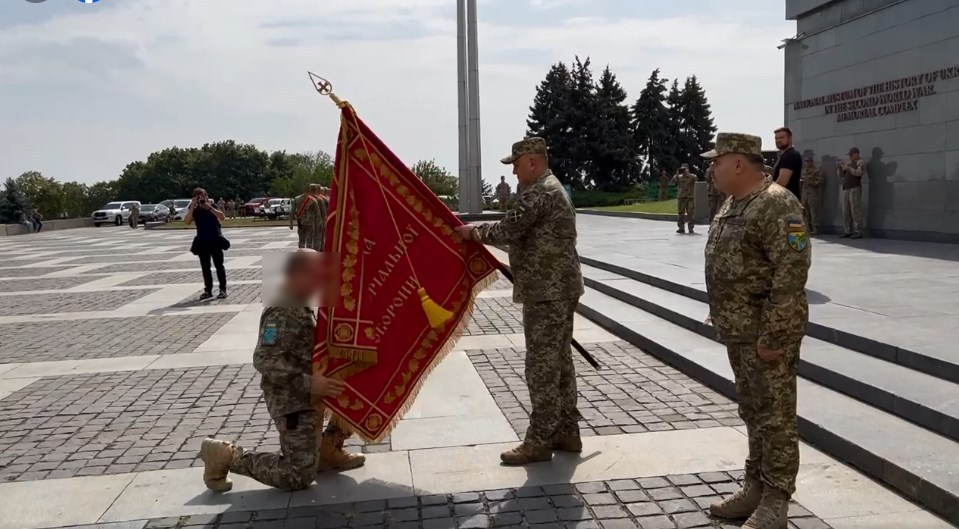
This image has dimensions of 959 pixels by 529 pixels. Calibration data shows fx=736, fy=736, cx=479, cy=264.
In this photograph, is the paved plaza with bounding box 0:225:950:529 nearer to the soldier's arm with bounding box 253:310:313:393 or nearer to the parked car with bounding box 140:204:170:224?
the soldier's arm with bounding box 253:310:313:393

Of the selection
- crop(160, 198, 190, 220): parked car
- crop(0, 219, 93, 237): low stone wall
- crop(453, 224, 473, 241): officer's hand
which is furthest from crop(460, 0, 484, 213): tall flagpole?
crop(160, 198, 190, 220): parked car

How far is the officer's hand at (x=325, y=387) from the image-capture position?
407 centimetres

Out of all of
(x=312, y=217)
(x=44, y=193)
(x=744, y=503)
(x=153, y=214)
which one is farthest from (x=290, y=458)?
(x=44, y=193)

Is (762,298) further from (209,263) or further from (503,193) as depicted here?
(503,193)

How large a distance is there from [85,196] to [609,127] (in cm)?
6963

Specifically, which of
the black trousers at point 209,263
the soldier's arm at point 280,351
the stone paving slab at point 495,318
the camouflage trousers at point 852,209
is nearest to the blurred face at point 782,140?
the stone paving slab at point 495,318

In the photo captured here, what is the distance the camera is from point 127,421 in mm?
5668

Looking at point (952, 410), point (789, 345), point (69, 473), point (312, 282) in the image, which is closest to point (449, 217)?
point (312, 282)

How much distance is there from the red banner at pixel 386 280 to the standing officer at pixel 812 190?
1355cm

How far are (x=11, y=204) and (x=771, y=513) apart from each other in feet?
188

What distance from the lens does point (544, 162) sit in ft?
14.9

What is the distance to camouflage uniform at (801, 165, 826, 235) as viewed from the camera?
16062 millimetres

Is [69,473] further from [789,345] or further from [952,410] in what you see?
[952,410]

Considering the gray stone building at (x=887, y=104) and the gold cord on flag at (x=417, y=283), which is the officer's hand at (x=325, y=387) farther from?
the gray stone building at (x=887, y=104)
